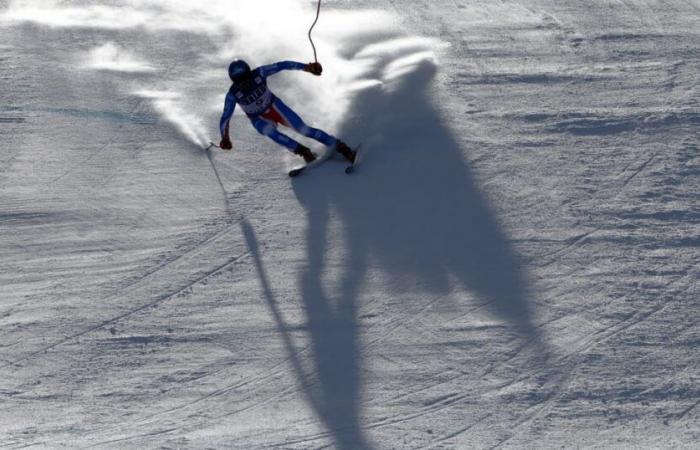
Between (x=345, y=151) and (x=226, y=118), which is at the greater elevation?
(x=226, y=118)

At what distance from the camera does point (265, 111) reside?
855 centimetres

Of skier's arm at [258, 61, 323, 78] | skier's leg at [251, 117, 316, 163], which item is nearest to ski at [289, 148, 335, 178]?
skier's leg at [251, 117, 316, 163]

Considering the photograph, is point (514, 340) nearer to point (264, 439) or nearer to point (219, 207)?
point (264, 439)

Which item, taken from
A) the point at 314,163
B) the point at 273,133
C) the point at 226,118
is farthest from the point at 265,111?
the point at 314,163

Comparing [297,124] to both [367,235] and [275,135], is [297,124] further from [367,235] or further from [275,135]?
[367,235]

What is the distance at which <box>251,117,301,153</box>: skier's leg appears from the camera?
8.57m

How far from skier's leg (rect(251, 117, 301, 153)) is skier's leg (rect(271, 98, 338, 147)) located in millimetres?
113

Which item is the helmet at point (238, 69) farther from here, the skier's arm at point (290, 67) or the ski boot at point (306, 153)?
the ski boot at point (306, 153)

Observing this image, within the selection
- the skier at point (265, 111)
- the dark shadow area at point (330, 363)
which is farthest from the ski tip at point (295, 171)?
the dark shadow area at point (330, 363)

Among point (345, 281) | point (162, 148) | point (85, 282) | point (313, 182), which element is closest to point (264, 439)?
point (345, 281)

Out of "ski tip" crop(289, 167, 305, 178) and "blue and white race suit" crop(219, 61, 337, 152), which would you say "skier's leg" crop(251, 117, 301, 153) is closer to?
"blue and white race suit" crop(219, 61, 337, 152)

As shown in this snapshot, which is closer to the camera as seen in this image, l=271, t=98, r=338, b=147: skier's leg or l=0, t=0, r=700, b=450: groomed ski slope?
l=0, t=0, r=700, b=450: groomed ski slope

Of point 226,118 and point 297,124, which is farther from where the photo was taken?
point 297,124

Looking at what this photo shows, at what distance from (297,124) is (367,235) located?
3.99ft
